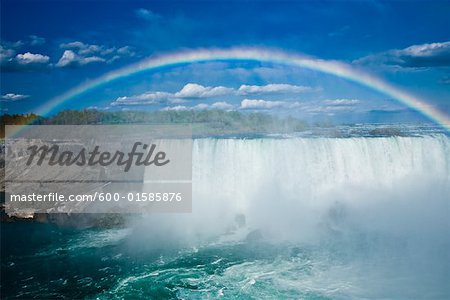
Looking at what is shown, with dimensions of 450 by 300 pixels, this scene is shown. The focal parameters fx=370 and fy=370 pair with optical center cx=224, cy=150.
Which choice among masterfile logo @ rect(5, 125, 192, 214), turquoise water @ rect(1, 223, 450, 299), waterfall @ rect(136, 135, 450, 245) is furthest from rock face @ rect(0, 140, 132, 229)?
waterfall @ rect(136, 135, 450, 245)

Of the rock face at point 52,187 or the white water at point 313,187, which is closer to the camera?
the white water at point 313,187

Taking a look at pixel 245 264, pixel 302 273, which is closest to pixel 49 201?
pixel 245 264

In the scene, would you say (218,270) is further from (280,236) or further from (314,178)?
(314,178)

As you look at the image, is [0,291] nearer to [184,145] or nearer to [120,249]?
[120,249]

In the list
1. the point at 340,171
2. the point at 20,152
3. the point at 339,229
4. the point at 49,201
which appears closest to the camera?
the point at 339,229

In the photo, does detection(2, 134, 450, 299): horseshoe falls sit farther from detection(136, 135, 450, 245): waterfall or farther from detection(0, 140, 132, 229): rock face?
detection(0, 140, 132, 229): rock face

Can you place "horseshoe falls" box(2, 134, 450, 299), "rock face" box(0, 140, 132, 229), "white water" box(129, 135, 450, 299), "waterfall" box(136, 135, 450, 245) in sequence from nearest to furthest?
1. "horseshoe falls" box(2, 134, 450, 299)
2. "white water" box(129, 135, 450, 299)
3. "waterfall" box(136, 135, 450, 245)
4. "rock face" box(0, 140, 132, 229)

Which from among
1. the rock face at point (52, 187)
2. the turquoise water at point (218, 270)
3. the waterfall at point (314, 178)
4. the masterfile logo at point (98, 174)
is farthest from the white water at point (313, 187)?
the rock face at point (52, 187)

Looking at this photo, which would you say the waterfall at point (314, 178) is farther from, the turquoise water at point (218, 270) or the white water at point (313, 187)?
the turquoise water at point (218, 270)
